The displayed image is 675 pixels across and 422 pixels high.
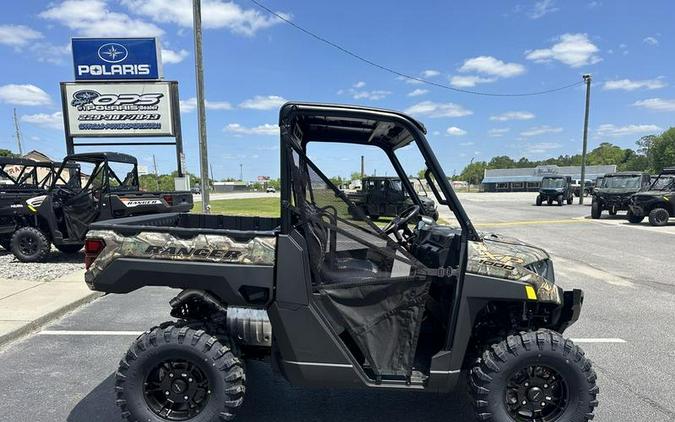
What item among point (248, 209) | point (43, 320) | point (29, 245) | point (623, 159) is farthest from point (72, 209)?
point (623, 159)

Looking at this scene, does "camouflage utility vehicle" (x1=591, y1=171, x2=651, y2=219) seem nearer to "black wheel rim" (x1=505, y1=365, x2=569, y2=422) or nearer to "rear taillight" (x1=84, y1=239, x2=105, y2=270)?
"black wheel rim" (x1=505, y1=365, x2=569, y2=422)

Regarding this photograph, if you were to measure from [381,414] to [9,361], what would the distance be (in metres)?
3.50

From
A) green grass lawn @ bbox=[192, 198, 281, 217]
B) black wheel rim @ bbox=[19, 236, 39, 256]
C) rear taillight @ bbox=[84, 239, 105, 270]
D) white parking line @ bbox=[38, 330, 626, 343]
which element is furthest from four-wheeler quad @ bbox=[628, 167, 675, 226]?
black wheel rim @ bbox=[19, 236, 39, 256]

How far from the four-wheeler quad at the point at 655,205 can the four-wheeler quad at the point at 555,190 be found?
13450 millimetres

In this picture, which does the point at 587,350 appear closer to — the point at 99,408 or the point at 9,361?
the point at 99,408

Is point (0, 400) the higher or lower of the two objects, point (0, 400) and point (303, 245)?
the lower

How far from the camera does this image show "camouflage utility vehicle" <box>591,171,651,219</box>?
1909 centimetres

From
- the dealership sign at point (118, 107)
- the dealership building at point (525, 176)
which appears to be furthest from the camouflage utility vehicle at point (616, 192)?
the dealership building at point (525, 176)

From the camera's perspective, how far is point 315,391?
3449 millimetres

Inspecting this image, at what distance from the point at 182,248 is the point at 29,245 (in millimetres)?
7723

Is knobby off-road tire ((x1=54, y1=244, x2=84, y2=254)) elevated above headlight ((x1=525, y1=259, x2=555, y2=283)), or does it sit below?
below

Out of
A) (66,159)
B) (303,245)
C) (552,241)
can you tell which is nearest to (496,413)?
(303,245)

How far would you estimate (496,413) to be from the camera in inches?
103

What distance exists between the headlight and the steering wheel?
3.22 ft
